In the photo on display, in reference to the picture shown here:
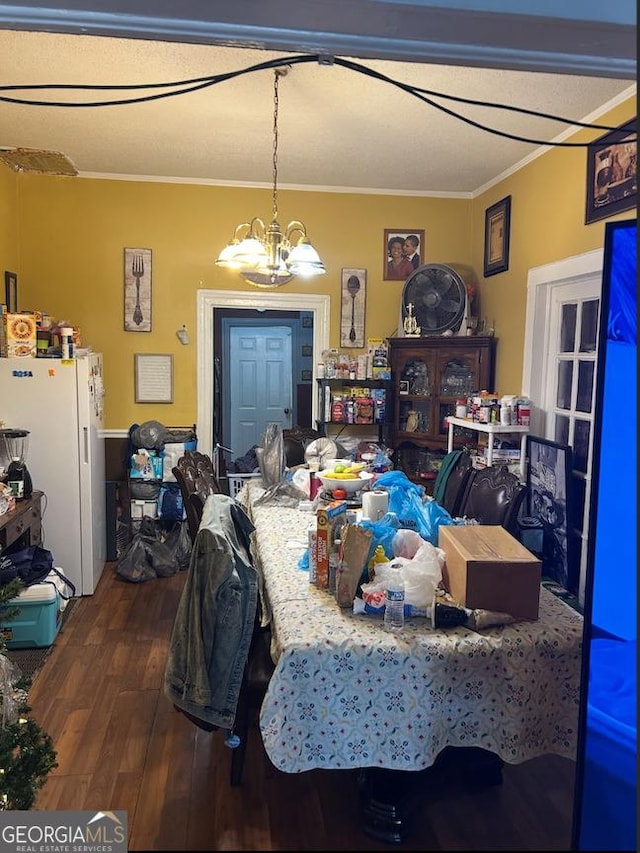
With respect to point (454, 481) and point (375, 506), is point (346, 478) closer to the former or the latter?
point (375, 506)

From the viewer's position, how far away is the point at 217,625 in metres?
2.04

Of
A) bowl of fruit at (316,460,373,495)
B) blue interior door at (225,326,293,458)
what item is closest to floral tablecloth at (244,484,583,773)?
bowl of fruit at (316,460,373,495)

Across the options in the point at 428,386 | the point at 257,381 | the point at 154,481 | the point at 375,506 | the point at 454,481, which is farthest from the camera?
the point at 257,381

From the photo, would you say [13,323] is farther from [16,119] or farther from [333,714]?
[333,714]

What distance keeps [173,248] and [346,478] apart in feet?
8.01

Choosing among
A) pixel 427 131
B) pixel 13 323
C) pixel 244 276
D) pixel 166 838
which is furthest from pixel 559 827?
pixel 244 276

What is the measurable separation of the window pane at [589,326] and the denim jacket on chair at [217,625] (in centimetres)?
229

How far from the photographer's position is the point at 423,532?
2469mm

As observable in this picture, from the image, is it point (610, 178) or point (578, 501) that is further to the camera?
point (578, 501)

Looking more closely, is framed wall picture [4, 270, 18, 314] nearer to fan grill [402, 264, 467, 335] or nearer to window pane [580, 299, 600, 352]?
fan grill [402, 264, 467, 335]

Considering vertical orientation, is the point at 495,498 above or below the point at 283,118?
below

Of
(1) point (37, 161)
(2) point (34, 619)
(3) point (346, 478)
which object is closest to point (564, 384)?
(3) point (346, 478)

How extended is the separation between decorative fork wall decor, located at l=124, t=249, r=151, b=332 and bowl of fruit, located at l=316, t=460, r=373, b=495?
6.80 feet

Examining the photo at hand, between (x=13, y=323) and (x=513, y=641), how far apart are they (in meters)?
3.25
